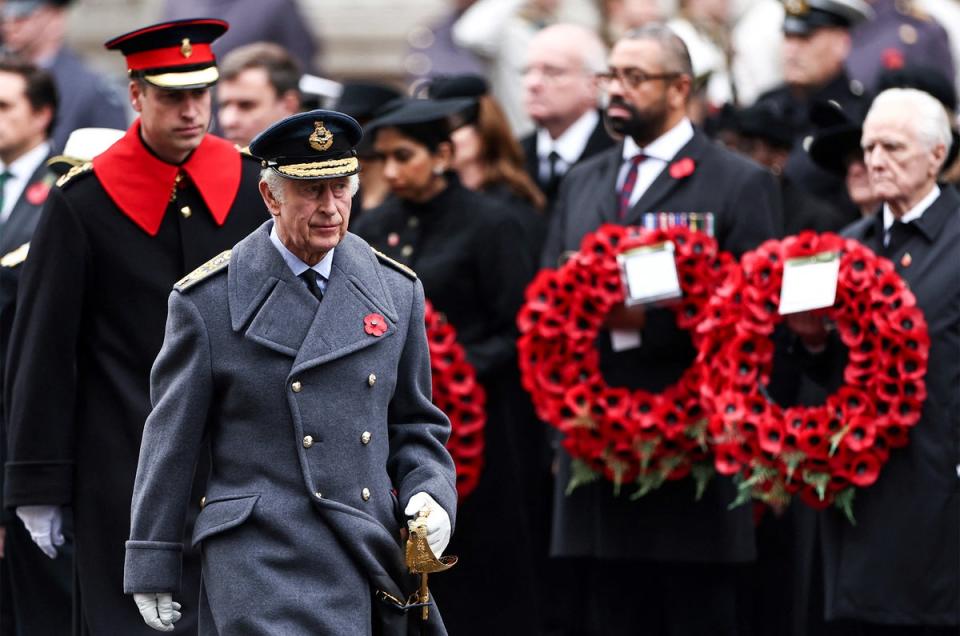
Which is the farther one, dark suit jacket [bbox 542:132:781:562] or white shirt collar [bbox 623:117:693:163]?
white shirt collar [bbox 623:117:693:163]

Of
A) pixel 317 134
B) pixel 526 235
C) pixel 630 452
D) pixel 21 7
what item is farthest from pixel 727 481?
pixel 21 7

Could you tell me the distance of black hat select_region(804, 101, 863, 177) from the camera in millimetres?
9414

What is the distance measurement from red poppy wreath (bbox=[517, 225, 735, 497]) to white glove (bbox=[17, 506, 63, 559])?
227 cm

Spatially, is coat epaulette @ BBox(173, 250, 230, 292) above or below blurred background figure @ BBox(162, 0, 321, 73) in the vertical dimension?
above

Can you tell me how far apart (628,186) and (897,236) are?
1.30 meters

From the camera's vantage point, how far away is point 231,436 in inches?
244

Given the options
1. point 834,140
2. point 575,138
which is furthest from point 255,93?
point 834,140

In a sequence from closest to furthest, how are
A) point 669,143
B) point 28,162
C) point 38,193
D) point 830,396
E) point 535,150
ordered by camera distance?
point 830,396 < point 669,143 < point 38,193 < point 28,162 < point 535,150

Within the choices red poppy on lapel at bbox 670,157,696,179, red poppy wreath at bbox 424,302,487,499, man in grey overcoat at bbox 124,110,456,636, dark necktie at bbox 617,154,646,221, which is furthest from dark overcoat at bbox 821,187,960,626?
man in grey overcoat at bbox 124,110,456,636

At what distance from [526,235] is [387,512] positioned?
3803mm

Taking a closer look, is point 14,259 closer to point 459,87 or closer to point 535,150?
point 459,87

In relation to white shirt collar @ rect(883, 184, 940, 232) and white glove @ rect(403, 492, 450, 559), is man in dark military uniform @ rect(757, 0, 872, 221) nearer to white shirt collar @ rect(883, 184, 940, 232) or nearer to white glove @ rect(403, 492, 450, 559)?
white shirt collar @ rect(883, 184, 940, 232)

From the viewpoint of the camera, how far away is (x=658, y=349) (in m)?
8.75

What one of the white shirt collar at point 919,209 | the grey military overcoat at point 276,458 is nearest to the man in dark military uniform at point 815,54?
the white shirt collar at point 919,209
